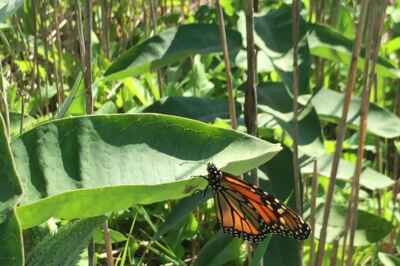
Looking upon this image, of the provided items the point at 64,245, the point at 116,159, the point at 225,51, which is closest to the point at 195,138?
the point at 116,159

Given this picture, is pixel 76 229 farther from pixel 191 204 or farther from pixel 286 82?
pixel 286 82

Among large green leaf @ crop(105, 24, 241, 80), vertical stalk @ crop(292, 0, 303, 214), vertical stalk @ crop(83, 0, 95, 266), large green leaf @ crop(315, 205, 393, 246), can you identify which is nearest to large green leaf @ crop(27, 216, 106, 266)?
vertical stalk @ crop(83, 0, 95, 266)

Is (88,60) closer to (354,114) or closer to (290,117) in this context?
(290,117)

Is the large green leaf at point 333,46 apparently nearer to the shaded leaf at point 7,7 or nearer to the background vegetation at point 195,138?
the background vegetation at point 195,138

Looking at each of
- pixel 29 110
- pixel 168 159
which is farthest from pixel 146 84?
pixel 168 159

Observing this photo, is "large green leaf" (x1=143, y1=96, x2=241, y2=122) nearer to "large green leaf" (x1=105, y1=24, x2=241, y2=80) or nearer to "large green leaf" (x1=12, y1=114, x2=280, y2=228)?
"large green leaf" (x1=105, y1=24, x2=241, y2=80)

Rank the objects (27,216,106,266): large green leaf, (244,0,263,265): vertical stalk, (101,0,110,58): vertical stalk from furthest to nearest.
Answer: (101,0,110,58): vertical stalk < (244,0,263,265): vertical stalk < (27,216,106,266): large green leaf
